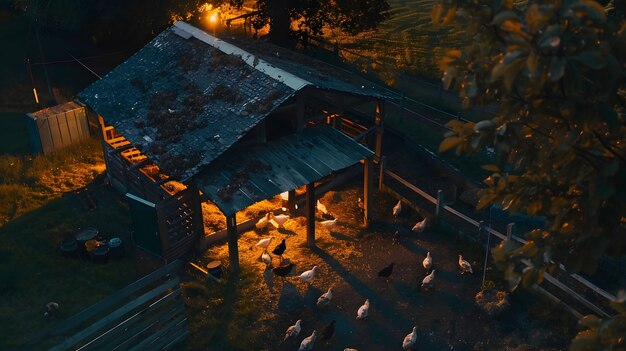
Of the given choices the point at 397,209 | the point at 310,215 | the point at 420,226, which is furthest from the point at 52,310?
the point at 420,226

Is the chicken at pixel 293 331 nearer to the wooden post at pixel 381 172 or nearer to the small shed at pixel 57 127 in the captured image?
the wooden post at pixel 381 172

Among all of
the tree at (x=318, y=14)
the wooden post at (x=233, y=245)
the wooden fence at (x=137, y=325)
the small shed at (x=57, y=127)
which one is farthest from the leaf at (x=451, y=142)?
the tree at (x=318, y=14)

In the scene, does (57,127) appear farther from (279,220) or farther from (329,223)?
(329,223)

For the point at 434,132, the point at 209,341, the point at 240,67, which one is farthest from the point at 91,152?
the point at 434,132

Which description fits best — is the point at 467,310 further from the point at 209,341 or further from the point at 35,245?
the point at 35,245

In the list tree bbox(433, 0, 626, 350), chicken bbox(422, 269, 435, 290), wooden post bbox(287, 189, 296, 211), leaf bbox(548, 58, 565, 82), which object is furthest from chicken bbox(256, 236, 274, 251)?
leaf bbox(548, 58, 565, 82)

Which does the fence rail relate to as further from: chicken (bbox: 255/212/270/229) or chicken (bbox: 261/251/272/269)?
chicken (bbox: 255/212/270/229)
